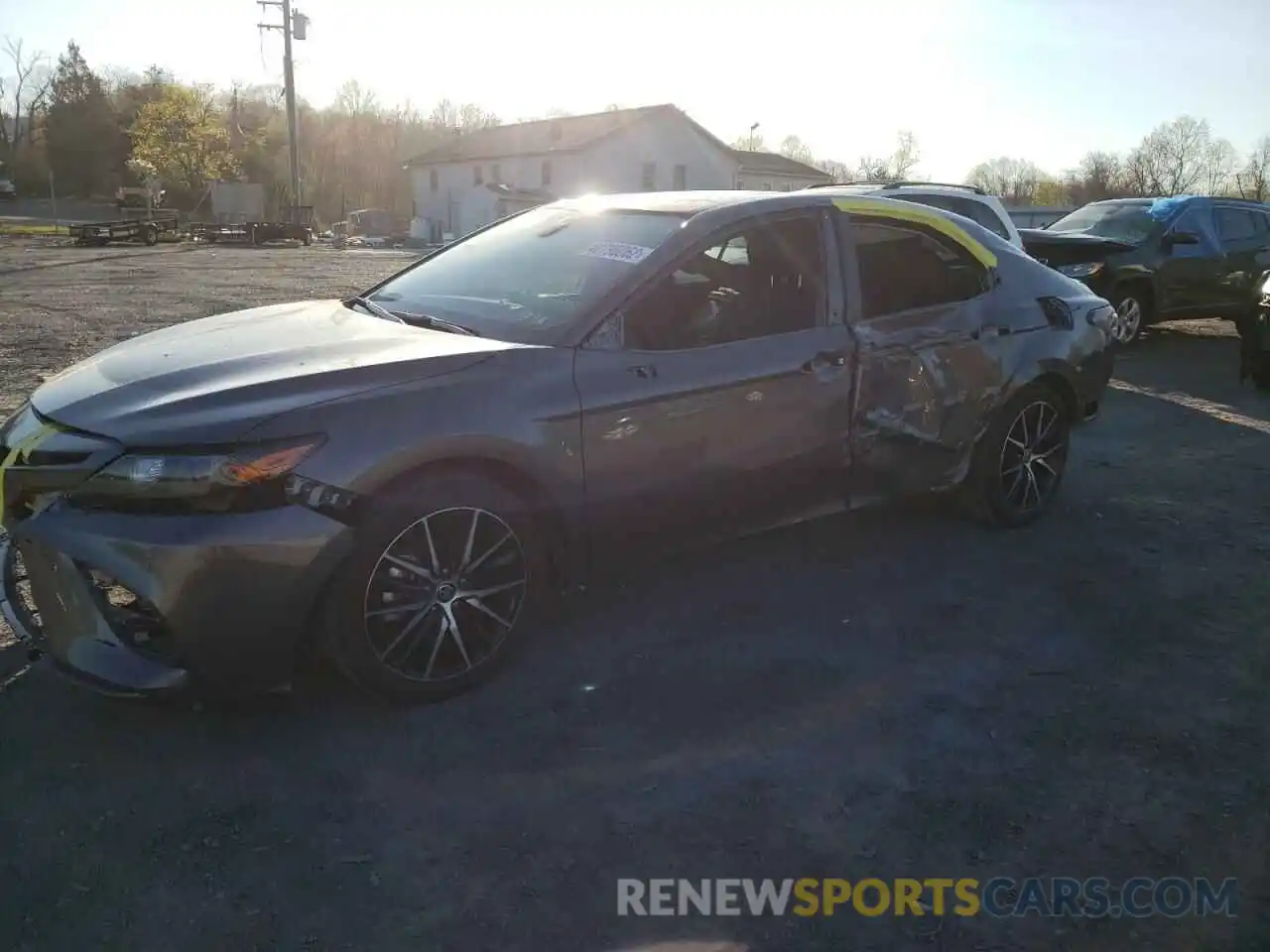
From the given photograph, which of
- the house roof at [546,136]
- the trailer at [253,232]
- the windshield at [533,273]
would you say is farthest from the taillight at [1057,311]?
the house roof at [546,136]

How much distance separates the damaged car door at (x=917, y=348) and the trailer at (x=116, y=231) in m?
36.2

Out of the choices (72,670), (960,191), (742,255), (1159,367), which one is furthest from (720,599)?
(1159,367)

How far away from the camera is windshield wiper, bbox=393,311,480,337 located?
A: 3.71 metres

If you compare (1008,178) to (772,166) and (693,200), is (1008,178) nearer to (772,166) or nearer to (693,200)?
(772,166)

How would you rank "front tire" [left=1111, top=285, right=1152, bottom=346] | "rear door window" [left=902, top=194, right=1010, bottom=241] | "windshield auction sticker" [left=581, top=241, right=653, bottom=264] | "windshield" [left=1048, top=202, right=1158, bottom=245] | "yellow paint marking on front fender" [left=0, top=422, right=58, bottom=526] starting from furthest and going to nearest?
"windshield" [left=1048, top=202, right=1158, bottom=245], "front tire" [left=1111, top=285, right=1152, bottom=346], "rear door window" [left=902, top=194, right=1010, bottom=241], "windshield auction sticker" [left=581, top=241, right=653, bottom=264], "yellow paint marking on front fender" [left=0, top=422, right=58, bottom=526]

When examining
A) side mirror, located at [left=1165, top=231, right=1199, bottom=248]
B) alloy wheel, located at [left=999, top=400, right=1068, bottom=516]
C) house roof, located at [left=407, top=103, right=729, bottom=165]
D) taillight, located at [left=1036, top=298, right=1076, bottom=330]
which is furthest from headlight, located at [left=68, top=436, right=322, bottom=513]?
house roof, located at [left=407, top=103, right=729, bottom=165]

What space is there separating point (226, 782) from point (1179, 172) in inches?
3337

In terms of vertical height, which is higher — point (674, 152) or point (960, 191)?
point (674, 152)

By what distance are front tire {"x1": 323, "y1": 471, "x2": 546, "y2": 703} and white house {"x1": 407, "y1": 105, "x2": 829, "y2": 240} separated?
49.3 m

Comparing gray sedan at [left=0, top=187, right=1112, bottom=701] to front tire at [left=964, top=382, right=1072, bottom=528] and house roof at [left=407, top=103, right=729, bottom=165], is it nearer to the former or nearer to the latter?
front tire at [left=964, top=382, right=1072, bottom=528]

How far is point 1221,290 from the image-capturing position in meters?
12.4

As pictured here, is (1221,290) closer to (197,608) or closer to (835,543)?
(835,543)

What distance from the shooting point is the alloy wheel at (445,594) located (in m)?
3.16

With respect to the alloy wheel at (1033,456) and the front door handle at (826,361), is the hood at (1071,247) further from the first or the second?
the front door handle at (826,361)
